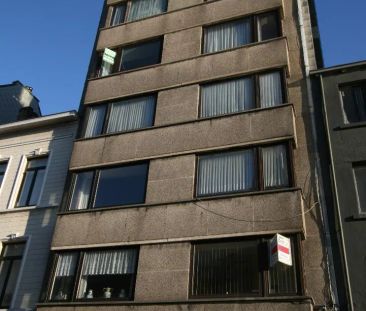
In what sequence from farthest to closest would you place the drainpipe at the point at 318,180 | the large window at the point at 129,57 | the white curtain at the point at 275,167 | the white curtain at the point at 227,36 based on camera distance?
the large window at the point at 129,57 → the white curtain at the point at 227,36 → the white curtain at the point at 275,167 → the drainpipe at the point at 318,180

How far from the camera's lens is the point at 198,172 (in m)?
14.7

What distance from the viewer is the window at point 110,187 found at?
50.3 feet

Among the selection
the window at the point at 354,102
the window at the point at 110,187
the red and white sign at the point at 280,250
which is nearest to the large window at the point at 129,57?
the window at the point at 110,187

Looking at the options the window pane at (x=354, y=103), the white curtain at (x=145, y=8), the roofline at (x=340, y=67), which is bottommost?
the window pane at (x=354, y=103)

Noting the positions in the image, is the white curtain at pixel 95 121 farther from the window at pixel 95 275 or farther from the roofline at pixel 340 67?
the roofline at pixel 340 67

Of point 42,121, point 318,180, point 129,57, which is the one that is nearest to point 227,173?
point 318,180

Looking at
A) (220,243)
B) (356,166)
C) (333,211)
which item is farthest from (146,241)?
(356,166)

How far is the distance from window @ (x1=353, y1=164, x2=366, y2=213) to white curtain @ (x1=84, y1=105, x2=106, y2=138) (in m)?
9.44

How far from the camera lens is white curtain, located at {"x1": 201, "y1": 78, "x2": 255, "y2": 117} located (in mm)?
15570

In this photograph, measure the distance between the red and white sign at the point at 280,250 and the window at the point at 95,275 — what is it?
4.28 meters

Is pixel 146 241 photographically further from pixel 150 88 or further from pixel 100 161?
pixel 150 88

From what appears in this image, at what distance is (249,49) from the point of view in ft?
54.2

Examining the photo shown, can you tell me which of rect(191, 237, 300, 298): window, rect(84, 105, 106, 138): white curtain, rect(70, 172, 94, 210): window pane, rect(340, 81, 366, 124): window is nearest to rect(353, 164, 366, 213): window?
rect(340, 81, 366, 124): window

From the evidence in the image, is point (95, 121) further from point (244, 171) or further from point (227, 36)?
point (244, 171)
